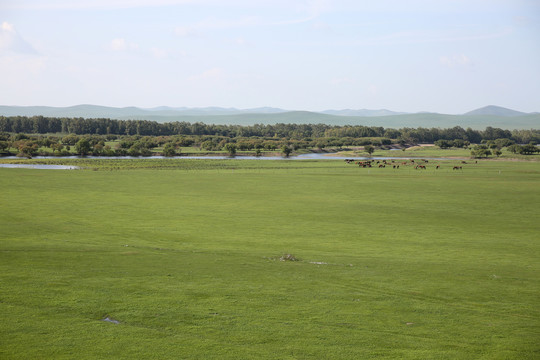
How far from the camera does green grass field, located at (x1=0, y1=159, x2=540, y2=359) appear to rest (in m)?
15.3

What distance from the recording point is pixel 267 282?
21.6 metres

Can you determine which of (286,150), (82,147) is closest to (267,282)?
(82,147)

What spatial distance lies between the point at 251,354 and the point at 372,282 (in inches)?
347

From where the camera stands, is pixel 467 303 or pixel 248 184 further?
pixel 248 184

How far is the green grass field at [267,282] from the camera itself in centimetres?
1527

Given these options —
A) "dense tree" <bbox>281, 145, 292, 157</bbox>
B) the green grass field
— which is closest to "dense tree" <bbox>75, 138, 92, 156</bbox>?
"dense tree" <bbox>281, 145, 292, 157</bbox>

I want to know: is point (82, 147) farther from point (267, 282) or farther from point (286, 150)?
point (267, 282)

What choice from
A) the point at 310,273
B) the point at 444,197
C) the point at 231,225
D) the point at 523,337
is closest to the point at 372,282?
the point at 310,273

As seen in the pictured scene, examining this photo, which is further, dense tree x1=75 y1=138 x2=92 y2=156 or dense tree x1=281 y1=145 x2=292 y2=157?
dense tree x1=281 y1=145 x2=292 y2=157

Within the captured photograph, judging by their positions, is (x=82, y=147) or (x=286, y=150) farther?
(x=286, y=150)

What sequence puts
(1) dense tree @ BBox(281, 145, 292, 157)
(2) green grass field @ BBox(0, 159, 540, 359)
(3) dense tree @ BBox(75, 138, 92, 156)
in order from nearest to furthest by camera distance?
(2) green grass field @ BBox(0, 159, 540, 359) < (3) dense tree @ BBox(75, 138, 92, 156) < (1) dense tree @ BBox(281, 145, 292, 157)

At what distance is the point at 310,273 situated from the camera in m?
23.2

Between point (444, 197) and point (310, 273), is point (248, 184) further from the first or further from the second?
point (310, 273)

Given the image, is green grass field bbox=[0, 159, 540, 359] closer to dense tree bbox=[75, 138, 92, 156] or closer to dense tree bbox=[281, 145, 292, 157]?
dense tree bbox=[75, 138, 92, 156]
